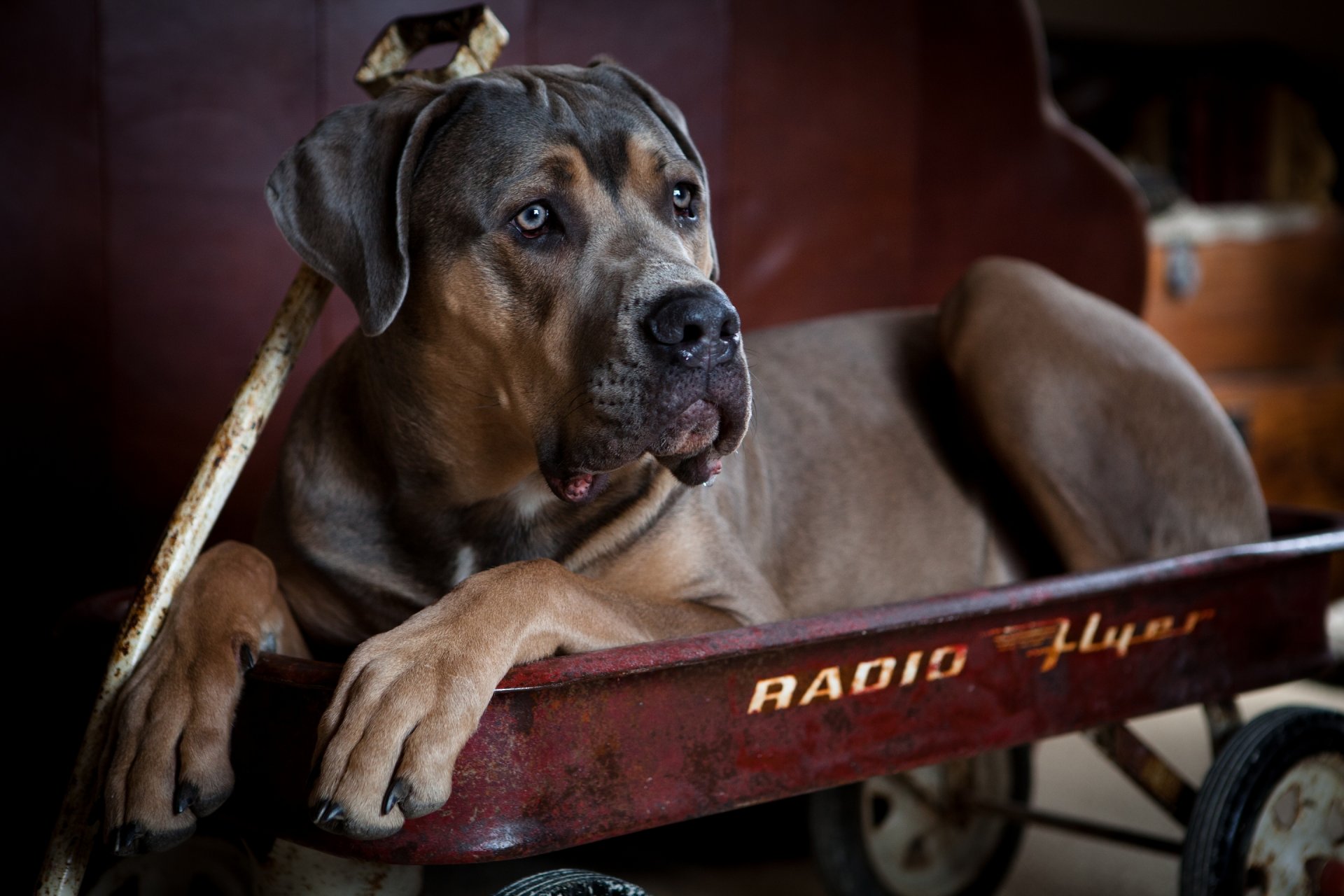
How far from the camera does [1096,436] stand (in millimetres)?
2805

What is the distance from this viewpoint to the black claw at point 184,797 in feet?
5.17

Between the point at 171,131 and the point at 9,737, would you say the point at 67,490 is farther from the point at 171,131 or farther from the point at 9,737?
the point at 171,131

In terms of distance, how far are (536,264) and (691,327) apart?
320mm

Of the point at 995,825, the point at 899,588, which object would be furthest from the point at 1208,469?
the point at 995,825

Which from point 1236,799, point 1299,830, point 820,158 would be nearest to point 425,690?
point 1236,799

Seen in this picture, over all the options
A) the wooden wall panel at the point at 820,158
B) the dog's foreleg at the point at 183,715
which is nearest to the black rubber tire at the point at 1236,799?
the dog's foreleg at the point at 183,715

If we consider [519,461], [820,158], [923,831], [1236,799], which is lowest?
[923,831]

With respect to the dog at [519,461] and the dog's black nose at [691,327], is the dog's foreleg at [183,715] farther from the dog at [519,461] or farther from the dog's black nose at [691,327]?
the dog's black nose at [691,327]

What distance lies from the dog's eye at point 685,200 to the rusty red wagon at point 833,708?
411 mm

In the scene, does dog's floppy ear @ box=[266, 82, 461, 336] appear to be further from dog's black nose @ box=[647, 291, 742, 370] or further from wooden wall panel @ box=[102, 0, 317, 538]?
wooden wall panel @ box=[102, 0, 317, 538]

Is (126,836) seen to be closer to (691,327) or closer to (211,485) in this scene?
(211,485)

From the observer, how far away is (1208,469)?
2.86 meters

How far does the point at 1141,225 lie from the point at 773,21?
5.11 ft

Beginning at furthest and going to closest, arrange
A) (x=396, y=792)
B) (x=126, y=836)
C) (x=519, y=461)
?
(x=519, y=461) → (x=126, y=836) → (x=396, y=792)
